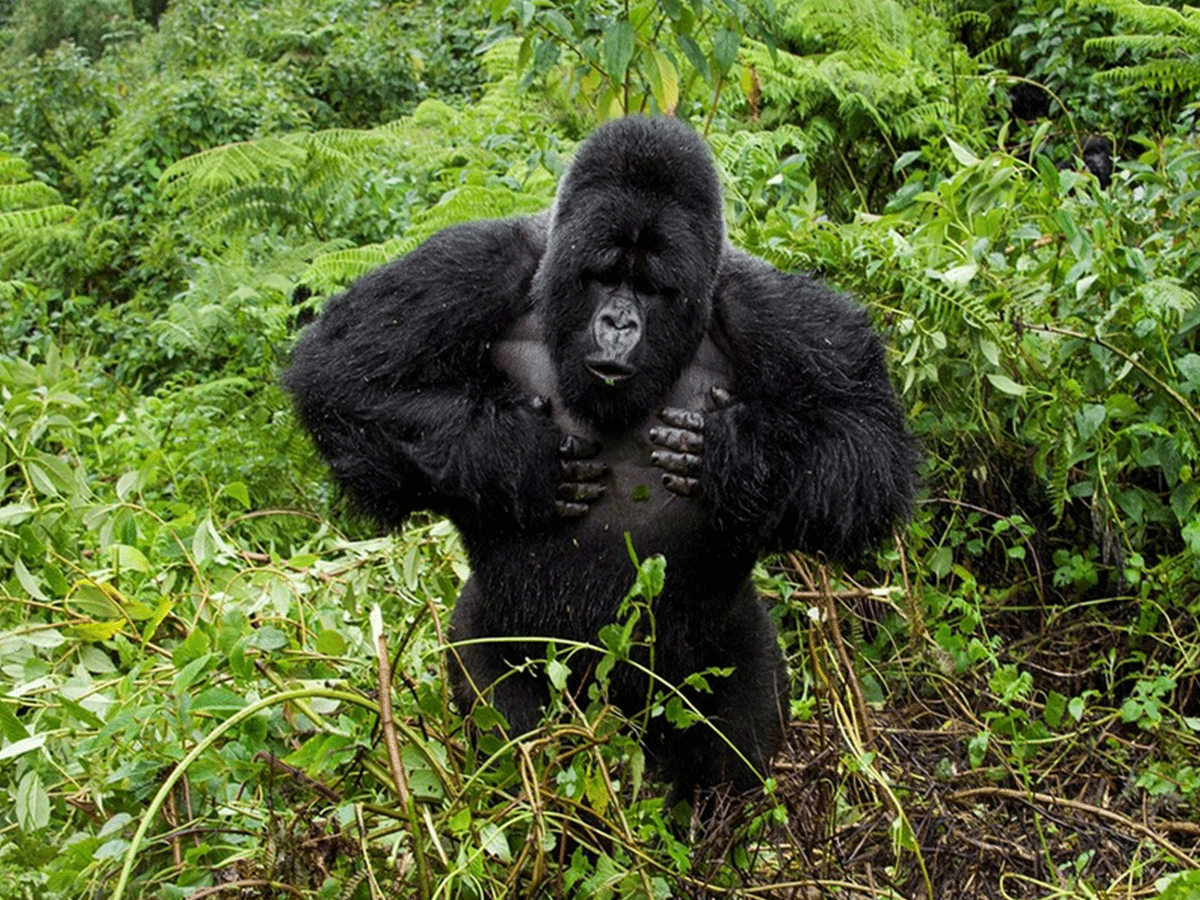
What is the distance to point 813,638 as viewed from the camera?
3279 mm

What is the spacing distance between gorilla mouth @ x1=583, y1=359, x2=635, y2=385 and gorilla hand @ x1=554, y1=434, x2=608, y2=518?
0.25 m

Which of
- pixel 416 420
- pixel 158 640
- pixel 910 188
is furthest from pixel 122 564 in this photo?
pixel 910 188

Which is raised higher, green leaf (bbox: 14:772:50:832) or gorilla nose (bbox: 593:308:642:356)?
gorilla nose (bbox: 593:308:642:356)

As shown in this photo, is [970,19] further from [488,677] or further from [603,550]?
[488,677]

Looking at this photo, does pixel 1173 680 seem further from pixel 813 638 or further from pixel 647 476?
pixel 647 476

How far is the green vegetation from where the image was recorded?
7.00 ft

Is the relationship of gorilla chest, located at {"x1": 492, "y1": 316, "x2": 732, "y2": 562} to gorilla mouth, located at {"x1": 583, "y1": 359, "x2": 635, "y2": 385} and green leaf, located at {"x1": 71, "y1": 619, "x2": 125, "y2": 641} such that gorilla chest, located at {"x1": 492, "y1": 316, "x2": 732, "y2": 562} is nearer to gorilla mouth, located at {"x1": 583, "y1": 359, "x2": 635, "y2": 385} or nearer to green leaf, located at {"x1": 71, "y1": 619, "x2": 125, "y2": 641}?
gorilla mouth, located at {"x1": 583, "y1": 359, "x2": 635, "y2": 385}

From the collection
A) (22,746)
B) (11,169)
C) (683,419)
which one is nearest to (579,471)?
(683,419)

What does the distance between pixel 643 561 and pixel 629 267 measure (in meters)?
0.56

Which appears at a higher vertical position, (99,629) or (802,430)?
(802,430)

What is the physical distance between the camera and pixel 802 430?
278 cm

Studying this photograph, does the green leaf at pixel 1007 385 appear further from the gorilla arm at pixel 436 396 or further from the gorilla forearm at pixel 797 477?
the gorilla arm at pixel 436 396

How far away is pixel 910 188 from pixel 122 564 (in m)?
2.77

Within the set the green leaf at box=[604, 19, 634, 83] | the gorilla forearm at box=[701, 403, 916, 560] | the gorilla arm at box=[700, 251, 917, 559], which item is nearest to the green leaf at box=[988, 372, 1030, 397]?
the gorilla arm at box=[700, 251, 917, 559]
